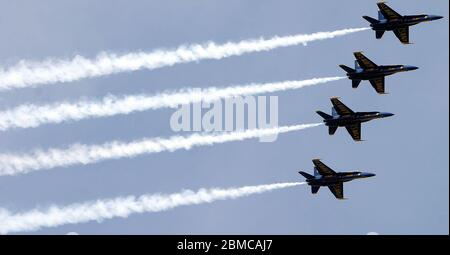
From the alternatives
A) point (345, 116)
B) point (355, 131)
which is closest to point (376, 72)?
point (345, 116)

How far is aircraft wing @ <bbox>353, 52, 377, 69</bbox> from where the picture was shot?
17188 cm

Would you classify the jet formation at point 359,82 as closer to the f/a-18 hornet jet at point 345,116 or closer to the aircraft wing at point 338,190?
the f/a-18 hornet jet at point 345,116

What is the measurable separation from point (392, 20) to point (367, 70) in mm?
8297

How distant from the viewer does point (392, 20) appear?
558 ft

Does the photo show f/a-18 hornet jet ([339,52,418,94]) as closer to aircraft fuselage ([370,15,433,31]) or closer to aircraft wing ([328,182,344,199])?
aircraft fuselage ([370,15,433,31])

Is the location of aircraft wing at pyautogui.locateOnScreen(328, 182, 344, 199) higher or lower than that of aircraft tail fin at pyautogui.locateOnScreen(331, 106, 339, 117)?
lower

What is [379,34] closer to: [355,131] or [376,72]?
[376,72]

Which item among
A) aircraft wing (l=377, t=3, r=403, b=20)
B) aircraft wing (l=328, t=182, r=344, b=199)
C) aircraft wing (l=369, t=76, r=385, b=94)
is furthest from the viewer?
aircraft wing (l=328, t=182, r=344, b=199)

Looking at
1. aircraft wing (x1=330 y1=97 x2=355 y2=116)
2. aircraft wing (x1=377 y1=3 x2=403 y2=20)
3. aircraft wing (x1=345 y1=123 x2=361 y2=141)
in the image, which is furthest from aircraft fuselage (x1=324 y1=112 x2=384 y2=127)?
aircraft wing (x1=377 y1=3 x2=403 y2=20)

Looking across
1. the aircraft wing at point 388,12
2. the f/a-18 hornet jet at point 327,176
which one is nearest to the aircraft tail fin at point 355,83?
the aircraft wing at point 388,12

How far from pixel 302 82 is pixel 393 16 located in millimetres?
16815

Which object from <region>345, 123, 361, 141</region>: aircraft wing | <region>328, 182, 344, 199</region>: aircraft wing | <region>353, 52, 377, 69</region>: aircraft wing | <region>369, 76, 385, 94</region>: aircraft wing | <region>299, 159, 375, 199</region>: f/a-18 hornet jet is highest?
<region>353, 52, 377, 69</region>: aircraft wing
